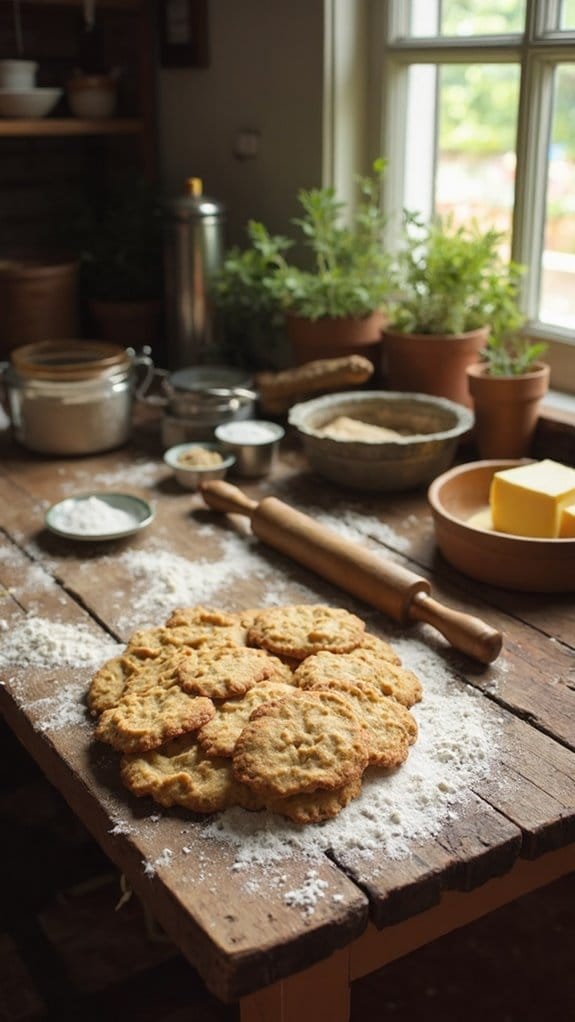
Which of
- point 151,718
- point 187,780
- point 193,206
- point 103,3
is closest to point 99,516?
point 151,718

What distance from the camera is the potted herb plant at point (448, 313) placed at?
1.88 meters

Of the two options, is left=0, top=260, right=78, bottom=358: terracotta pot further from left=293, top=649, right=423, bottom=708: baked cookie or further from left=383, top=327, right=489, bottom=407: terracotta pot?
left=293, top=649, right=423, bottom=708: baked cookie

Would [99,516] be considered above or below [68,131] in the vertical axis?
below

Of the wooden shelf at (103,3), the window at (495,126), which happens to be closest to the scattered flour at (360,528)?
the window at (495,126)

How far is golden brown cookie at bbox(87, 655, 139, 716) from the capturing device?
45.1 inches

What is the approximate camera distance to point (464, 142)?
83.6 inches

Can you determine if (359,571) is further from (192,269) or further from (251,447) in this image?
(192,269)

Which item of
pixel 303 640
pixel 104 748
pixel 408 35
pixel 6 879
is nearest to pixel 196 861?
pixel 104 748

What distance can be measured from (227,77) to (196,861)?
1959 mm

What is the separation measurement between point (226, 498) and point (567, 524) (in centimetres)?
52

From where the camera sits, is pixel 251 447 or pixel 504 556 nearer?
pixel 504 556

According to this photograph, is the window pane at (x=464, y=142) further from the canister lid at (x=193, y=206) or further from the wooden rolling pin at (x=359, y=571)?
the wooden rolling pin at (x=359, y=571)

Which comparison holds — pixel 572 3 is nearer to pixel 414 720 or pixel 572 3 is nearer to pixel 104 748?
pixel 414 720

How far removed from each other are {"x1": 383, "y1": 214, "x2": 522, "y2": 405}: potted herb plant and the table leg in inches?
47.1
